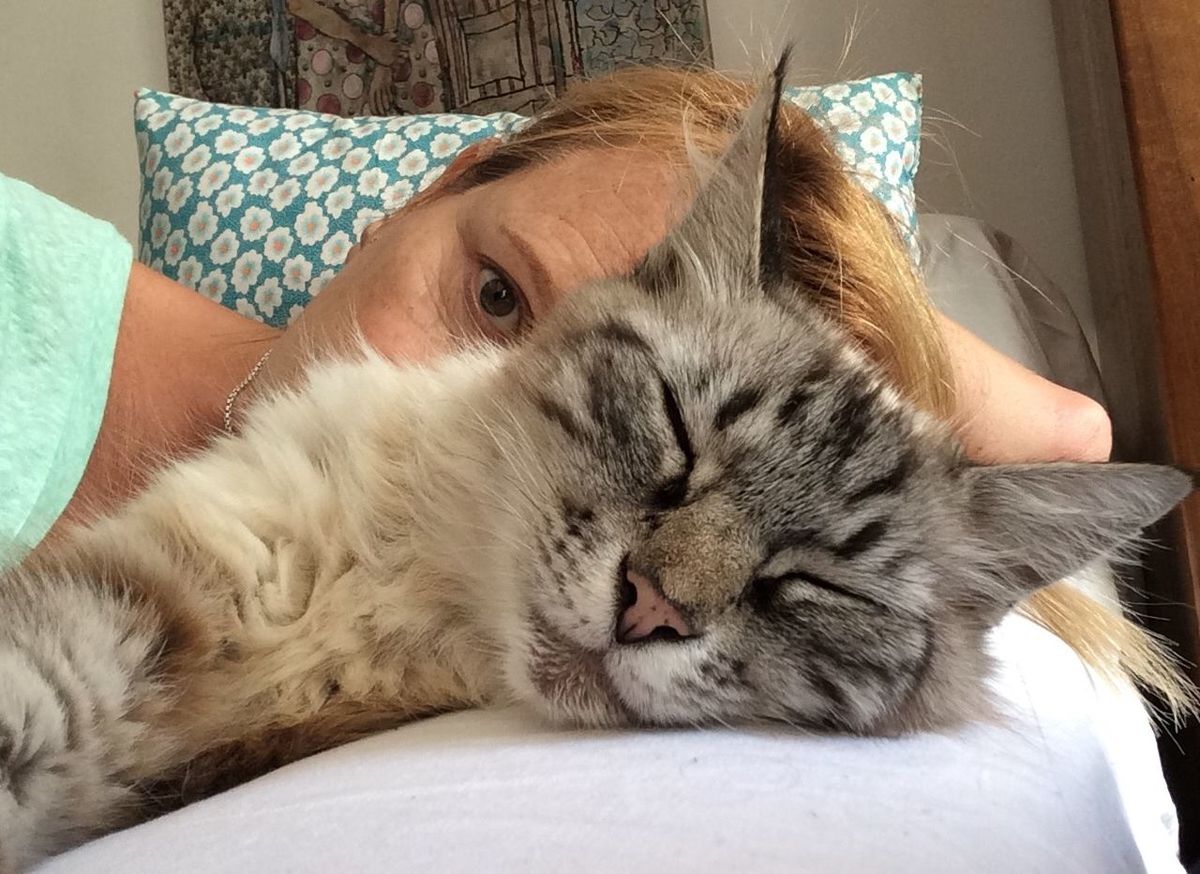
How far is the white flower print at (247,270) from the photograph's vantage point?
2219 mm

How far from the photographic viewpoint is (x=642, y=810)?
0.61m

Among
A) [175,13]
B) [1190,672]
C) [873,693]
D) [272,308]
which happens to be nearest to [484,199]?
[873,693]

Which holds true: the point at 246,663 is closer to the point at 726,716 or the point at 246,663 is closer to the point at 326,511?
the point at 326,511

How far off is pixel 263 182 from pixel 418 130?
0.39 m

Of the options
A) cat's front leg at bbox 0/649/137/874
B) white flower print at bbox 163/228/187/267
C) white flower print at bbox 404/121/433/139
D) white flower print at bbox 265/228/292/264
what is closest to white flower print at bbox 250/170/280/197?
white flower print at bbox 265/228/292/264

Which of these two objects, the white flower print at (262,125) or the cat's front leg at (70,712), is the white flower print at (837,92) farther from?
the cat's front leg at (70,712)

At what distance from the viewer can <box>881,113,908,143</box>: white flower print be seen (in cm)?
208

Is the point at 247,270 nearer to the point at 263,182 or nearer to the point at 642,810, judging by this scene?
the point at 263,182

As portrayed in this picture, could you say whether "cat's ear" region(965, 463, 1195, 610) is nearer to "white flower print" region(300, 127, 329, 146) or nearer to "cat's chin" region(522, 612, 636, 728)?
"cat's chin" region(522, 612, 636, 728)

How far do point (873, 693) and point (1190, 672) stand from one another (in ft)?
4.29

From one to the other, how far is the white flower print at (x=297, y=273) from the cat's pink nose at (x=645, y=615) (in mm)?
1610

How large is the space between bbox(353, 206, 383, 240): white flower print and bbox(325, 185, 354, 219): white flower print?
0.04 m

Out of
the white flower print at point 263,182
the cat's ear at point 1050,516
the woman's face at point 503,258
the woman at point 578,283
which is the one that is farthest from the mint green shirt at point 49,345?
the cat's ear at point 1050,516

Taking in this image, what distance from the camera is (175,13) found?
3.26 metres
